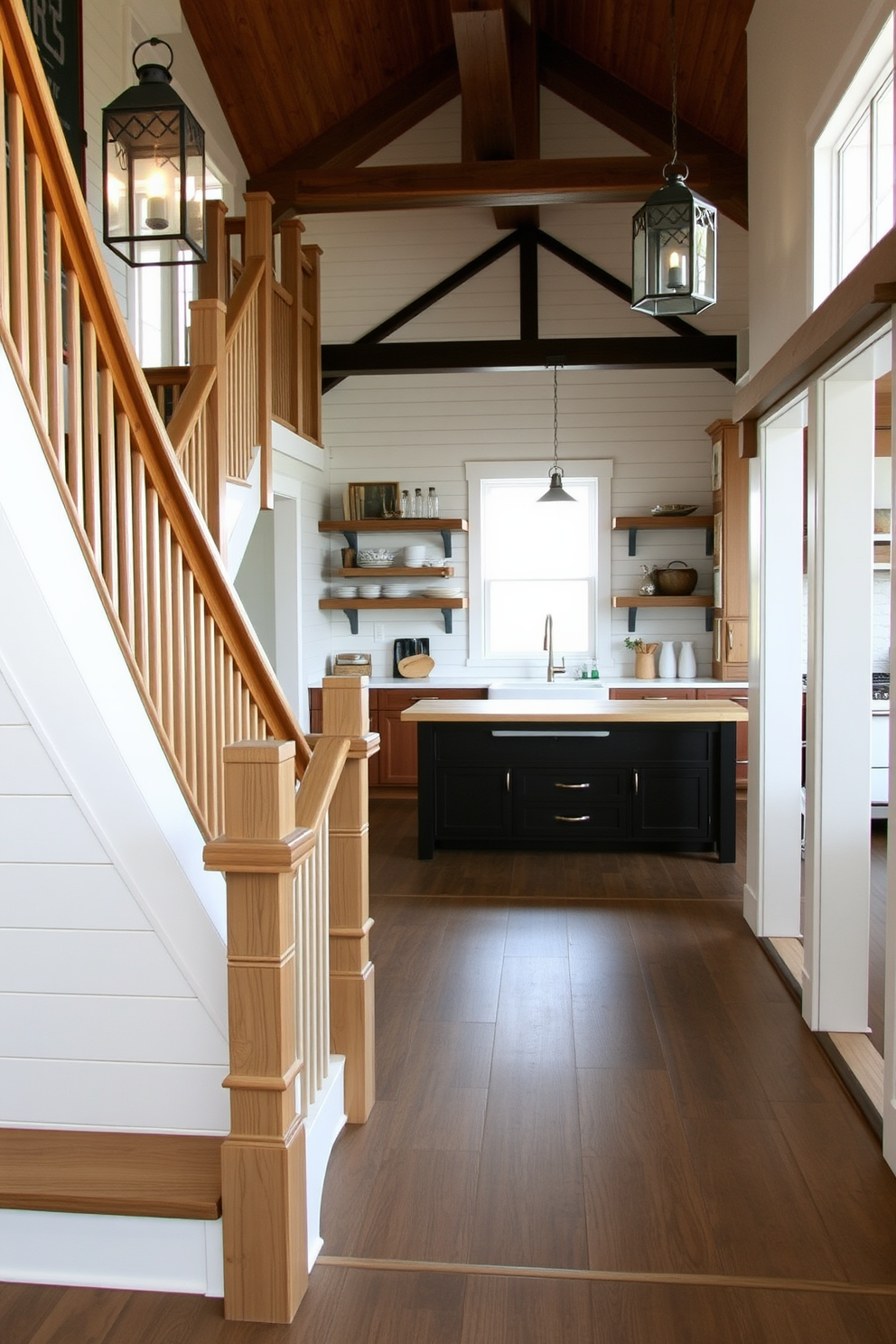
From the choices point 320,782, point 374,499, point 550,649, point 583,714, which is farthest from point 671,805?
point 320,782

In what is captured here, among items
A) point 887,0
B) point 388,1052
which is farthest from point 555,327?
point 388,1052

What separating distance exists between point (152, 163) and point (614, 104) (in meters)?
5.49

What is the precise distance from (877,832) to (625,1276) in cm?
505

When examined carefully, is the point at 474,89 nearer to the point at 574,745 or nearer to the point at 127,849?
the point at 574,745

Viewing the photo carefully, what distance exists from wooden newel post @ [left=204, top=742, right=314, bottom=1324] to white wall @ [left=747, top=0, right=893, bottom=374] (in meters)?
2.77

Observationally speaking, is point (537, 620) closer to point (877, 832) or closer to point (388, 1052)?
point (877, 832)

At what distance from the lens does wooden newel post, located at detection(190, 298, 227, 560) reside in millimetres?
4719

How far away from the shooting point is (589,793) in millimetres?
6078

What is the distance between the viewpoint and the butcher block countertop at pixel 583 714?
19.0 feet

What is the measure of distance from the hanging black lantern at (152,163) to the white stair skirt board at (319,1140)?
2.53 meters

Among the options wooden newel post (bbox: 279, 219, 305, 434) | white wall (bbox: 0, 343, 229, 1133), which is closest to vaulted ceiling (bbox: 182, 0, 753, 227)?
wooden newel post (bbox: 279, 219, 305, 434)

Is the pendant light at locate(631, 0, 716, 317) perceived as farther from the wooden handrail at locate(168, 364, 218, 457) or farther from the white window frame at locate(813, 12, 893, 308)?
the wooden handrail at locate(168, 364, 218, 457)

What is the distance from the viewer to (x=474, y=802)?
20.2 ft

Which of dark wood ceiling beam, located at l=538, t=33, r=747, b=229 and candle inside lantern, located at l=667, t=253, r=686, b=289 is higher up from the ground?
dark wood ceiling beam, located at l=538, t=33, r=747, b=229
